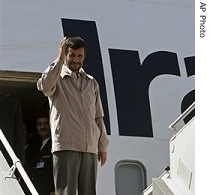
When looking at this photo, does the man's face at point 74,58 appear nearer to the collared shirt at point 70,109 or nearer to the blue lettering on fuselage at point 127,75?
the collared shirt at point 70,109

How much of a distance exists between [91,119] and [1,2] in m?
2.81

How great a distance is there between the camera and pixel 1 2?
8.14 metres

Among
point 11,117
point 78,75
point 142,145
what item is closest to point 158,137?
point 142,145

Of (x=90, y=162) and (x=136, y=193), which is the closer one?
(x=90, y=162)

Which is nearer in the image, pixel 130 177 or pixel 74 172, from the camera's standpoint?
A: pixel 74 172

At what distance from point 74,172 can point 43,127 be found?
5.33 ft

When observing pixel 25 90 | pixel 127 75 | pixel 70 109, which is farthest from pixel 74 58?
pixel 25 90

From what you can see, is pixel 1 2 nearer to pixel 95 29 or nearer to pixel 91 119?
pixel 95 29

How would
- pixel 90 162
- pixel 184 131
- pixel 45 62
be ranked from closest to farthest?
pixel 90 162 < pixel 184 131 < pixel 45 62

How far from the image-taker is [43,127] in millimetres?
7070

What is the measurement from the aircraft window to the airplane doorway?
1.00 metres

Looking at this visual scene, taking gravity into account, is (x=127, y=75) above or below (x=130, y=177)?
above

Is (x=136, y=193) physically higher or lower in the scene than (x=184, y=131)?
lower

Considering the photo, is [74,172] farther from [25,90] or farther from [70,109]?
[25,90]
